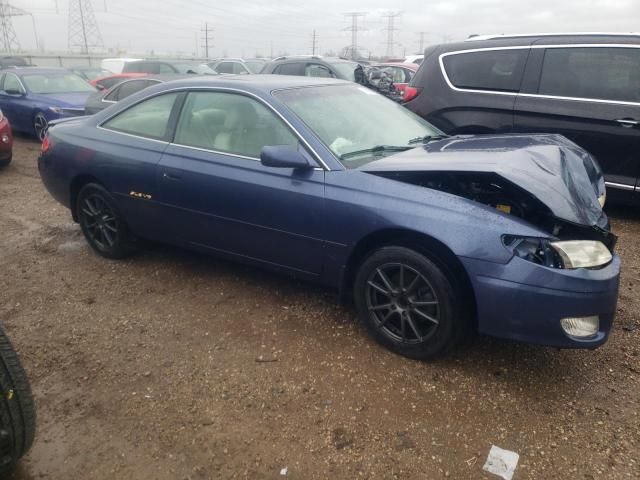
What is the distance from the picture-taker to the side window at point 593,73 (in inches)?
201

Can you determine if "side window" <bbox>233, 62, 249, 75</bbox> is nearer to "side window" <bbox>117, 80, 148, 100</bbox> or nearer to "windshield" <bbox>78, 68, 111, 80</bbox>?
"windshield" <bbox>78, 68, 111, 80</bbox>

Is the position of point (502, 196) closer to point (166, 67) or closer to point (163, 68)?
point (166, 67)

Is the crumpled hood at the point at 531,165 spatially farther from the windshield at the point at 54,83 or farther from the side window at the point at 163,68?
the side window at the point at 163,68

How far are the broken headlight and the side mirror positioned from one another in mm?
1277

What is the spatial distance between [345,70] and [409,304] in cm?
818

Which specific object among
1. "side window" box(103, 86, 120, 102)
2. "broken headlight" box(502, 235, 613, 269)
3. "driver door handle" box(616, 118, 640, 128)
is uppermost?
"driver door handle" box(616, 118, 640, 128)

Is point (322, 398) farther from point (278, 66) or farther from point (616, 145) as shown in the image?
point (278, 66)

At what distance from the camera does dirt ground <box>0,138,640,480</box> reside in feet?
7.74

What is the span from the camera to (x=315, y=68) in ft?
33.1

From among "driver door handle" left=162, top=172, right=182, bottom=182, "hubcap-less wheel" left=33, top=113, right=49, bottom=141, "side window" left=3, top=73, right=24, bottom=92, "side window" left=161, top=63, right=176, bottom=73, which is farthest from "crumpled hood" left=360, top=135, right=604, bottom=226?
"side window" left=161, top=63, right=176, bottom=73

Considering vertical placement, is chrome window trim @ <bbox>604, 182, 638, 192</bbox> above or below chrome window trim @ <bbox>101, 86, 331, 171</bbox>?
below

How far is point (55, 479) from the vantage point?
2297 millimetres

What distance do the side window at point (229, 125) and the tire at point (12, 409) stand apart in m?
1.96

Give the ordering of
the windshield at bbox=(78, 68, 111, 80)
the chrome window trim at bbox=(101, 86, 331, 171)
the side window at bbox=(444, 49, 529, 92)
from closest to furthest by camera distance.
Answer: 1. the chrome window trim at bbox=(101, 86, 331, 171)
2. the side window at bbox=(444, 49, 529, 92)
3. the windshield at bbox=(78, 68, 111, 80)
